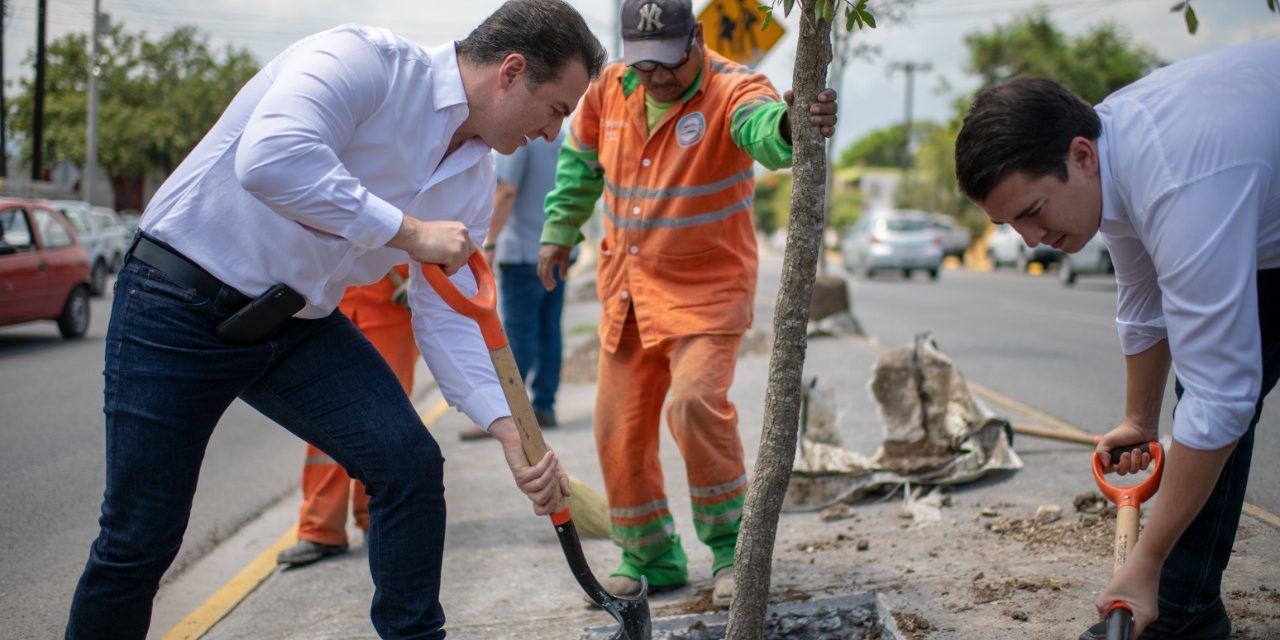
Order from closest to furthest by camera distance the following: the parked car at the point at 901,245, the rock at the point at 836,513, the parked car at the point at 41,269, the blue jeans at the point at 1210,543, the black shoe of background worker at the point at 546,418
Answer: the blue jeans at the point at 1210,543, the rock at the point at 836,513, the black shoe of background worker at the point at 546,418, the parked car at the point at 41,269, the parked car at the point at 901,245

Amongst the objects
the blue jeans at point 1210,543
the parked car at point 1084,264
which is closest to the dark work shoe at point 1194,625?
the blue jeans at point 1210,543

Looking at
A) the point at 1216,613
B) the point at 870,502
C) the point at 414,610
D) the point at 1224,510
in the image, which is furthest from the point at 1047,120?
the point at 870,502

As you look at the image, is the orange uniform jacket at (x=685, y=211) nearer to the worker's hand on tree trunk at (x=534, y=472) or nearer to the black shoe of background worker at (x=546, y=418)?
the worker's hand on tree trunk at (x=534, y=472)

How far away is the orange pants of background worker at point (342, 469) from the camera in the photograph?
4453mm

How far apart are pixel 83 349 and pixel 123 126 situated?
1351 inches

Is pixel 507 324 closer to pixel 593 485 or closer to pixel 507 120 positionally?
pixel 593 485

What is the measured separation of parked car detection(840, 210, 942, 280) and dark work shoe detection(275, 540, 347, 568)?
23.0 metres

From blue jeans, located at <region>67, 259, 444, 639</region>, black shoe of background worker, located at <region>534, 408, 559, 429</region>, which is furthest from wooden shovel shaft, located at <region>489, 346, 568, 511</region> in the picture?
black shoe of background worker, located at <region>534, 408, 559, 429</region>

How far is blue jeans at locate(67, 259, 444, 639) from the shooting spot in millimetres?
2457

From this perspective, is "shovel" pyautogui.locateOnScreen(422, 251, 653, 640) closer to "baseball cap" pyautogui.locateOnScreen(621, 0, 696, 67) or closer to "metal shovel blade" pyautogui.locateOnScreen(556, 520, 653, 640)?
"metal shovel blade" pyautogui.locateOnScreen(556, 520, 653, 640)

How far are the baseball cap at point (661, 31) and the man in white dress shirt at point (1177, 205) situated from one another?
135 centimetres

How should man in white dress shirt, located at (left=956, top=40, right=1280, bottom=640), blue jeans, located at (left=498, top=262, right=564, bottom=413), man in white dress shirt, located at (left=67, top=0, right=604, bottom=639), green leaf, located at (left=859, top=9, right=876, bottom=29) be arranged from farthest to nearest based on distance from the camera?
blue jeans, located at (left=498, top=262, right=564, bottom=413) < green leaf, located at (left=859, top=9, right=876, bottom=29) < man in white dress shirt, located at (left=67, top=0, right=604, bottom=639) < man in white dress shirt, located at (left=956, top=40, right=1280, bottom=640)

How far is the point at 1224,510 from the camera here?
283cm

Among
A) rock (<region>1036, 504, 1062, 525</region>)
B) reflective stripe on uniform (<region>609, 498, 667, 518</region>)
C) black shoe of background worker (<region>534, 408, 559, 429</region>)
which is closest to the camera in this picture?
reflective stripe on uniform (<region>609, 498, 667, 518</region>)
